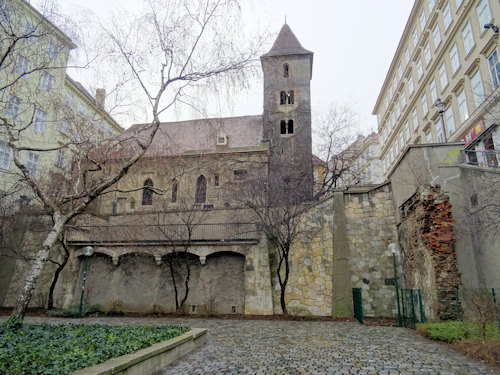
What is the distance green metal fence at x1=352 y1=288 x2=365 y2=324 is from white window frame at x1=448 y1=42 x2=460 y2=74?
17920 millimetres

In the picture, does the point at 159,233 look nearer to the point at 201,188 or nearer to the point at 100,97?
the point at 100,97

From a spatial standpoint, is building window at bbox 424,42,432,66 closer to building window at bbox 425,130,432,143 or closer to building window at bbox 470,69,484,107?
building window at bbox 425,130,432,143

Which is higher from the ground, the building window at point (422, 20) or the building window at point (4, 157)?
the building window at point (422, 20)

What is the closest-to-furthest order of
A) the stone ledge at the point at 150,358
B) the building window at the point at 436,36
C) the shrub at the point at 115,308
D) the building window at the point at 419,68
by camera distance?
the stone ledge at the point at 150,358
the shrub at the point at 115,308
the building window at the point at 436,36
the building window at the point at 419,68

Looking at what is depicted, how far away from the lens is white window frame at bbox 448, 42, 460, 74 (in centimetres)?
2298

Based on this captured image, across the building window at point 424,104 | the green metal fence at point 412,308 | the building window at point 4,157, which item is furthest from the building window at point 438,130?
the building window at point 4,157

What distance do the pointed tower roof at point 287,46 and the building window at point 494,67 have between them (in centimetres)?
1552

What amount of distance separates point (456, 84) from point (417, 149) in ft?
46.4

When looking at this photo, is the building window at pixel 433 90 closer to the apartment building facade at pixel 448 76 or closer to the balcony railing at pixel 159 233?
the apartment building facade at pixel 448 76

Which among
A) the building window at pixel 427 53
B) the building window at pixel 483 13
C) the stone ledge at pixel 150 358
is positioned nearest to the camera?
the stone ledge at pixel 150 358

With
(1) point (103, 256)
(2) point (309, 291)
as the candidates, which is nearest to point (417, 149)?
(2) point (309, 291)

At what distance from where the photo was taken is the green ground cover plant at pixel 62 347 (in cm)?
459

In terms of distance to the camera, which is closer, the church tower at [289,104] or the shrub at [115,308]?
the shrub at [115,308]

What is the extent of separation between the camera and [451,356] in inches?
293
